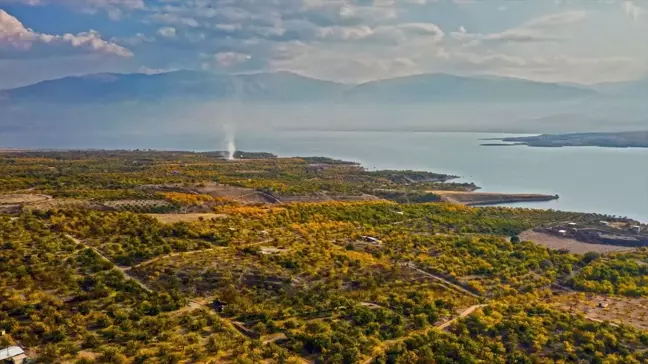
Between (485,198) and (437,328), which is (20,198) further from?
(485,198)

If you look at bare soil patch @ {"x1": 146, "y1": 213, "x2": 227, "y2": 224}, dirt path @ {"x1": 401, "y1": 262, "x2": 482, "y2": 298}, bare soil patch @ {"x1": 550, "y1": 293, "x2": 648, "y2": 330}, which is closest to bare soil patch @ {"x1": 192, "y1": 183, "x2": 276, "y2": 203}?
bare soil patch @ {"x1": 146, "y1": 213, "x2": 227, "y2": 224}

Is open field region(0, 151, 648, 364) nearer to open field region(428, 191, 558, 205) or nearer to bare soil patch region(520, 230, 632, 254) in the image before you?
bare soil patch region(520, 230, 632, 254)

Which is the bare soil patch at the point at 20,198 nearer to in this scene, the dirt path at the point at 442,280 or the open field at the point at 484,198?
A: the dirt path at the point at 442,280

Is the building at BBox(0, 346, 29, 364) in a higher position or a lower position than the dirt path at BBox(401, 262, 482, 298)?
higher

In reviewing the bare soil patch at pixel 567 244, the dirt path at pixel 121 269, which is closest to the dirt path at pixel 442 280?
the dirt path at pixel 121 269

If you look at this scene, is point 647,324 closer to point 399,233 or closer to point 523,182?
point 399,233

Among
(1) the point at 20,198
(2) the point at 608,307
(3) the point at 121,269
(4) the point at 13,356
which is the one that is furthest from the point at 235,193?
(4) the point at 13,356

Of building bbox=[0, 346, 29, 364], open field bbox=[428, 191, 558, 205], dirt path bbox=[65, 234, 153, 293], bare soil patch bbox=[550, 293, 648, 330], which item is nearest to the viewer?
building bbox=[0, 346, 29, 364]
